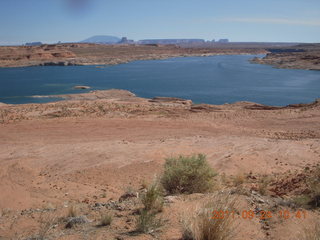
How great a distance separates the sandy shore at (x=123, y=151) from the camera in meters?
5.70

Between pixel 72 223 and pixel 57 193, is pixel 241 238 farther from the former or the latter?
pixel 57 193

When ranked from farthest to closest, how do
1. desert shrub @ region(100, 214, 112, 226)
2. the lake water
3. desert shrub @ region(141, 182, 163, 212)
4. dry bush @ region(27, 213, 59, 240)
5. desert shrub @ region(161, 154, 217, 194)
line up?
1. the lake water
2. desert shrub @ region(161, 154, 217, 194)
3. desert shrub @ region(141, 182, 163, 212)
4. desert shrub @ region(100, 214, 112, 226)
5. dry bush @ region(27, 213, 59, 240)

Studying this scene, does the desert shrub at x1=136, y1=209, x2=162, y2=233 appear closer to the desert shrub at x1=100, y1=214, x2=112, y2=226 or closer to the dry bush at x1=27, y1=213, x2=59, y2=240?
the desert shrub at x1=100, y1=214, x2=112, y2=226

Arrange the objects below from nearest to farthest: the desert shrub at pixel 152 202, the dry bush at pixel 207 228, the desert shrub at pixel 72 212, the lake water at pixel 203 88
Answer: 1. the dry bush at pixel 207 228
2. the desert shrub at pixel 152 202
3. the desert shrub at pixel 72 212
4. the lake water at pixel 203 88

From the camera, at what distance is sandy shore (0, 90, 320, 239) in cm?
570

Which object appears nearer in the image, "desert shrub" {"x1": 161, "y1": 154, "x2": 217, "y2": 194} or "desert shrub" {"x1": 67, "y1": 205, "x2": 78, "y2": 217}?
"desert shrub" {"x1": 67, "y1": 205, "x2": 78, "y2": 217}

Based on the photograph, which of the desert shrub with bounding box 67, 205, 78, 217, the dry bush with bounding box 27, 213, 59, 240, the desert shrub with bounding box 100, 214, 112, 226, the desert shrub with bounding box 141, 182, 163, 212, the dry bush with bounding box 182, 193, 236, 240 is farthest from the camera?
the desert shrub with bounding box 67, 205, 78, 217

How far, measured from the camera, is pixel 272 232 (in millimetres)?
4594

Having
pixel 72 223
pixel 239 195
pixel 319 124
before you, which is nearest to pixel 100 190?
pixel 72 223

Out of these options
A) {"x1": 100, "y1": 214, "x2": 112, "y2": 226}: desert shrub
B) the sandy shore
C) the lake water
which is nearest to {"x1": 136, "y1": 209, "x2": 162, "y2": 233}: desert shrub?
the sandy shore

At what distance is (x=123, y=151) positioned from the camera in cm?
1247
